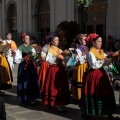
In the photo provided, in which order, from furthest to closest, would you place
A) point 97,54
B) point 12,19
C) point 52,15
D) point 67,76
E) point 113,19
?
point 12,19, point 52,15, point 113,19, point 67,76, point 97,54

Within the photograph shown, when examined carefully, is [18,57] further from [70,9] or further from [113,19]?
[70,9]

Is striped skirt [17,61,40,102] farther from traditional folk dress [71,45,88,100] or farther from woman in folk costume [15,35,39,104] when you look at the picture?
traditional folk dress [71,45,88,100]

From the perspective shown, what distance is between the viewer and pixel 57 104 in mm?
5734

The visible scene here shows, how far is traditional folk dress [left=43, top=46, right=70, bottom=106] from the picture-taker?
573 cm

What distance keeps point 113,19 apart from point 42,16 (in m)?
8.38

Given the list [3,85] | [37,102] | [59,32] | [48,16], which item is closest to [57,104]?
[37,102]

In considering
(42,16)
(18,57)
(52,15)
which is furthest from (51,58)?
(42,16)

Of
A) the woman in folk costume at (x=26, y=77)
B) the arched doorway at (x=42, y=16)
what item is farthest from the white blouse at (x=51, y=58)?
the arched doorway at (x=42, y=16)

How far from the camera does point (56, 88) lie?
574 centimetres

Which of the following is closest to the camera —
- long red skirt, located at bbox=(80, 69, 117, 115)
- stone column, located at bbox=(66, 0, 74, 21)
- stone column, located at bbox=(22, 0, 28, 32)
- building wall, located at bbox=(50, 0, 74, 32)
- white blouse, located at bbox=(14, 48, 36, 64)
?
long red skirt, located at bbox=(80, 69, 117, 115)

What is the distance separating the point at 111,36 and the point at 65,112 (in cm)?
960

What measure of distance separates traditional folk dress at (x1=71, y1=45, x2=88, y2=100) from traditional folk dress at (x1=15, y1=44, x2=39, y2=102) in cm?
93

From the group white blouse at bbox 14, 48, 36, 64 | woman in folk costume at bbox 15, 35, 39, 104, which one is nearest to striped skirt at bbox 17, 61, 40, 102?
woman in folk costume at bbox 15, 35, 39, 104

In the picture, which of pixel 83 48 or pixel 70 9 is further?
pixel 70 9
